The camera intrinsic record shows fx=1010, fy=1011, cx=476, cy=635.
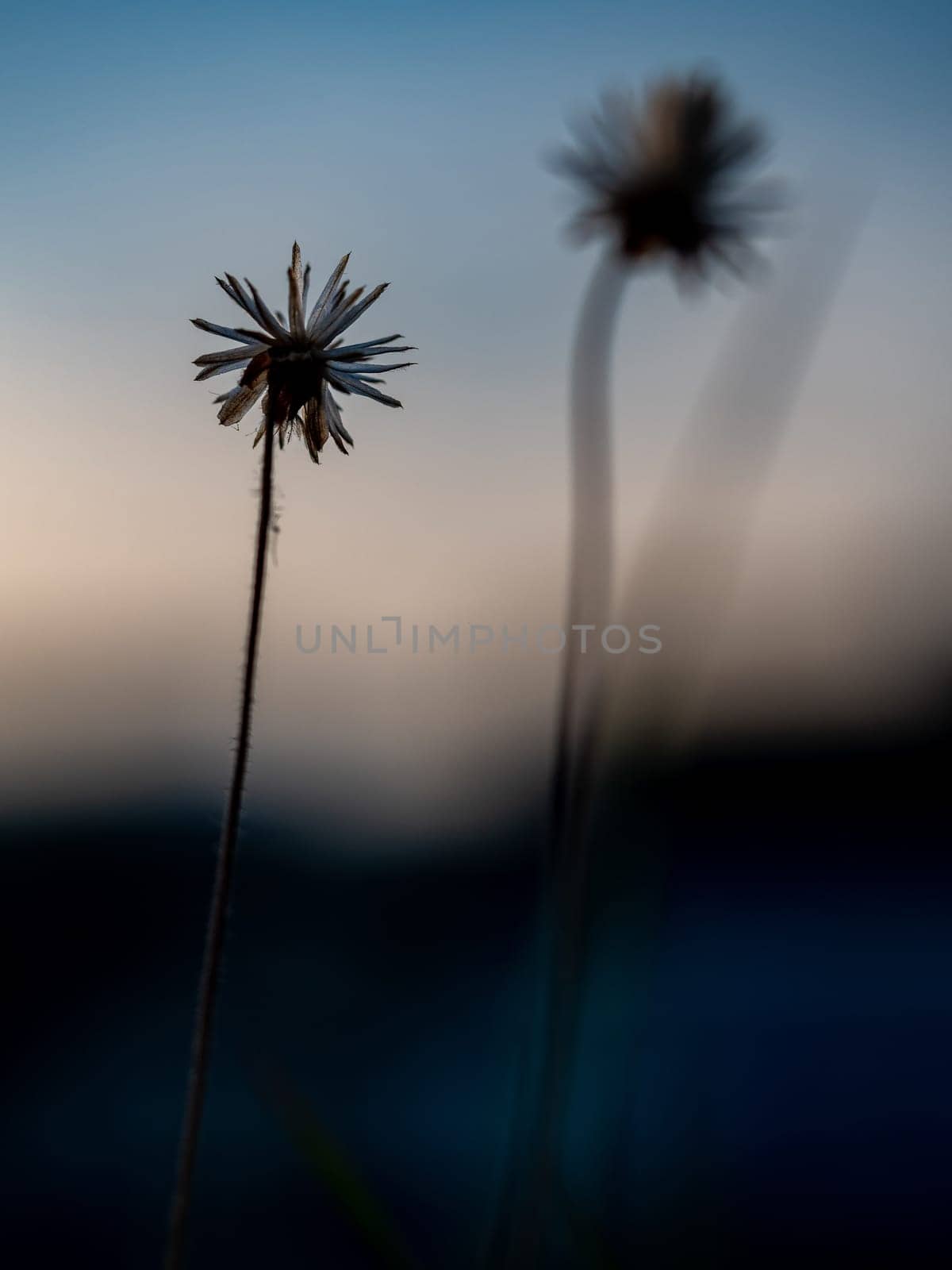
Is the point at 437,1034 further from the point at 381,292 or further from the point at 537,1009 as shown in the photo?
the point at 381,292

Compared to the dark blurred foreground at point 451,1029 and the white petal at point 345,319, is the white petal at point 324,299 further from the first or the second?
the dark blurred foreground at point 451,1029

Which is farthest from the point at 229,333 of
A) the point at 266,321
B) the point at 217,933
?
the point at 217,933

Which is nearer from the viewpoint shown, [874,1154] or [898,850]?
[874,1154]

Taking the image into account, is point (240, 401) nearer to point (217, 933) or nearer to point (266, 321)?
point (266, 321)

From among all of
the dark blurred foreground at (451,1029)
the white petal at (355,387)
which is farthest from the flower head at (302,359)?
the dark blurred foreground at (451,1029)

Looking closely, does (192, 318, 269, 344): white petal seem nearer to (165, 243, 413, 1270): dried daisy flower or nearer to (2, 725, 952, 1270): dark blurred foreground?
(165, 243, 413, 1270): dried daisy flower

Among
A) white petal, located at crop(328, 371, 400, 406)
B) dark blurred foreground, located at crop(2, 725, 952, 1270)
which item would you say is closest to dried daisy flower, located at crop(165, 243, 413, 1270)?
white petal, located at crop(328, 371, 400, 406)

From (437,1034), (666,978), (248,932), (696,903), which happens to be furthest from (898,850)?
(248,932)
